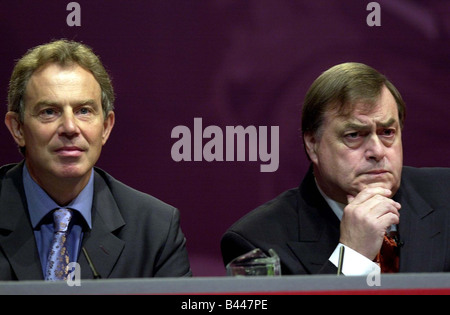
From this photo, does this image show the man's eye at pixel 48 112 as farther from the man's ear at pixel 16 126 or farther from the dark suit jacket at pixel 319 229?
the dark suit jacket at pixel 319 229

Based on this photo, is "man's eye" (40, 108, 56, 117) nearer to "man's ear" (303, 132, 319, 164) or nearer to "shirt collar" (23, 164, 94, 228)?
"shirt collar" (23, 164, 94, 228)

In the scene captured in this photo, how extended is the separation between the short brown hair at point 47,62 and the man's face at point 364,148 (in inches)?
30.9

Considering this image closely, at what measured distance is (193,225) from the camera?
2.96 metres

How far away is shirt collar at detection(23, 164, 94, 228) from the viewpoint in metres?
2.34

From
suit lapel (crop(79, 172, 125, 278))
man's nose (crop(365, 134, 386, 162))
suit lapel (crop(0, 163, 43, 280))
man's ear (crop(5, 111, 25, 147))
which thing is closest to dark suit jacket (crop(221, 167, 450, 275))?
man's nose (crop(365, 134, 386, 162))

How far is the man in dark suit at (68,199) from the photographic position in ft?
7.40

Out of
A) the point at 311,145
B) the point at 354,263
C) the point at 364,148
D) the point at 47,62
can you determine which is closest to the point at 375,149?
the point at 364,148
